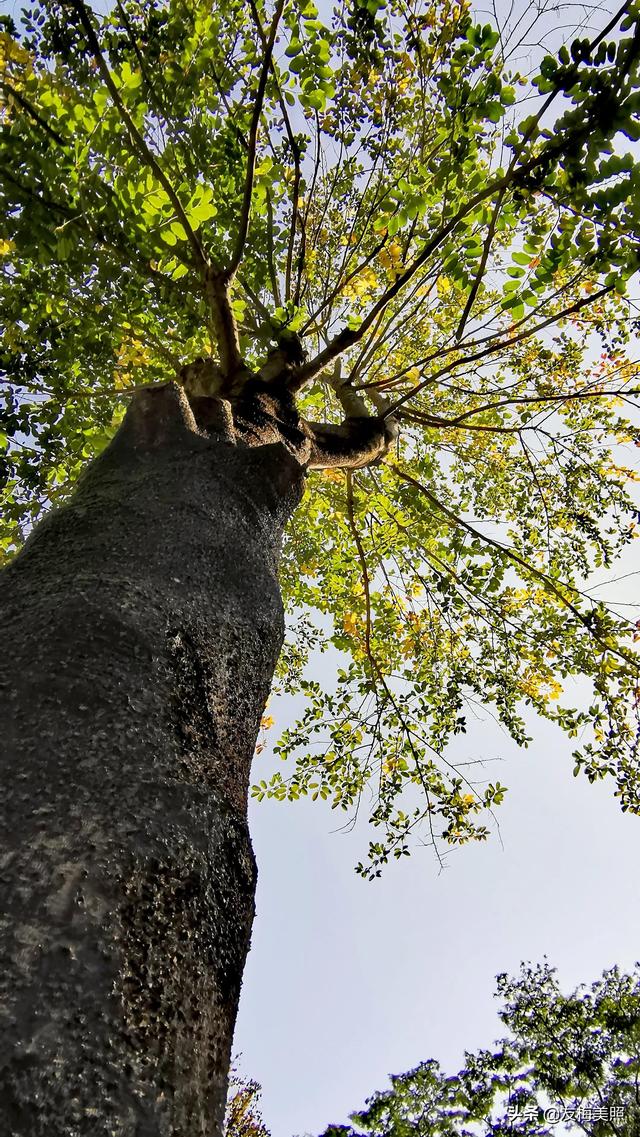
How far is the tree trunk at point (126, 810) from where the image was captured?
2.55 feet

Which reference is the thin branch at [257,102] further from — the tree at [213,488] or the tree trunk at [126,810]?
the tree trunk at [126,810]

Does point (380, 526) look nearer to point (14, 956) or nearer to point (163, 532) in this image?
point (163, 532)

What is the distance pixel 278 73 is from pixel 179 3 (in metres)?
0.85

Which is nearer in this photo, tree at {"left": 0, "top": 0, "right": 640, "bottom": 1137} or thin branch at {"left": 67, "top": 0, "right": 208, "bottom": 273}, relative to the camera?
tree at {"left": 0, "top": 0, "right": 640, "bottom": 1137}

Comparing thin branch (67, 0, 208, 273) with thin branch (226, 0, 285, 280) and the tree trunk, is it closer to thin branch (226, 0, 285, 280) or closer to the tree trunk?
thin branch (226, 0, 285, 280)

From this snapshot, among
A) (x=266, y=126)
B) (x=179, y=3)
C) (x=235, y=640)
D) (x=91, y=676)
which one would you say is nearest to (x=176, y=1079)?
(x=91, y=676)

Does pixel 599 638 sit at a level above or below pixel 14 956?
above

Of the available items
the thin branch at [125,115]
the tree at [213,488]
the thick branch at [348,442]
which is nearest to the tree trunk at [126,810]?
the tree at [213,488]

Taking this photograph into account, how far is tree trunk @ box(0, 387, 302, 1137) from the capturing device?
78 centimetres

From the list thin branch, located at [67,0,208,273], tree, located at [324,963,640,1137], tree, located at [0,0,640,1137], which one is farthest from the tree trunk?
tree, located at [324,963,640,1137]

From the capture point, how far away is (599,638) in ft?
15.5

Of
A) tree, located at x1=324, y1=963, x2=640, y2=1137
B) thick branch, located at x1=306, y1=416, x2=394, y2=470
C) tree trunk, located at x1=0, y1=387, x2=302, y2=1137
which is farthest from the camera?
tree, located at x1=324, y1=963, x2=640, y2=1137

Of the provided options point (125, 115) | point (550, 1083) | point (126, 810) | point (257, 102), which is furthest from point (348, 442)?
point (550, 1083)

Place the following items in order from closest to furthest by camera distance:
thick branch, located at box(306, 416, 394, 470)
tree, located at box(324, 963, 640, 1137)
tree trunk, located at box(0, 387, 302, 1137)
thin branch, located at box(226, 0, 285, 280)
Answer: tree trunk, located at box(0, 387, 302, 1137) < thin branch, located at box(226, 0, 285, 280) < thick branch, located at box(306, 416, 394, 470) < tree, located at box(324, 963, 640, 1137)
